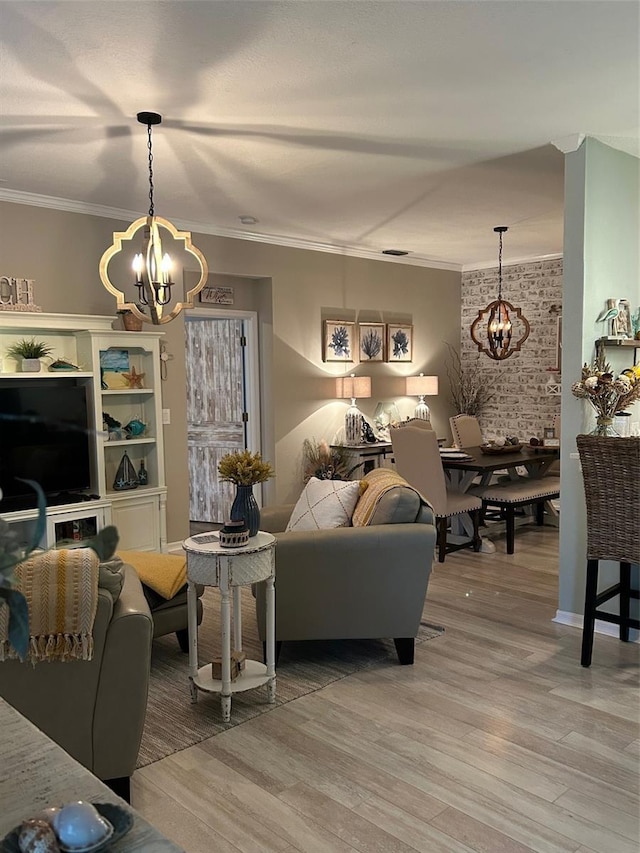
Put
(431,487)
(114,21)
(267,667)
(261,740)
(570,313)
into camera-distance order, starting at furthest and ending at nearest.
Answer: (431,487), (570,313), (267,667), (261,740), (114,21)

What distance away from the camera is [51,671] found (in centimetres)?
235

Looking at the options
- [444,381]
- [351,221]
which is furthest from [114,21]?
[444,381]

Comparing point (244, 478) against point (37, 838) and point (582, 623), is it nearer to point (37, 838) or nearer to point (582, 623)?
point (37, 838)

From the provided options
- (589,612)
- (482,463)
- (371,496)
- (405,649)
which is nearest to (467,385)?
(482,463)

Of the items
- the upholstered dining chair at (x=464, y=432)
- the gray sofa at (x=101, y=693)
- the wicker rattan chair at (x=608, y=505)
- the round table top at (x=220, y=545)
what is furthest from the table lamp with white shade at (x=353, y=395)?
the gray sofa at (x=101, y=693)

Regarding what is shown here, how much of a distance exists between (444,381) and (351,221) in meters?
3.03

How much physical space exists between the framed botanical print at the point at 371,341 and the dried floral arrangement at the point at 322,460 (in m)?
1.13

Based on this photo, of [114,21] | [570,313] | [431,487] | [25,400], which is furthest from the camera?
[431,487]

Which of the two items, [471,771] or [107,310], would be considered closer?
[471,771]

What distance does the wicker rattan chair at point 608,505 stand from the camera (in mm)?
3273

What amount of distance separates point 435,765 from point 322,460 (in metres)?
4.41

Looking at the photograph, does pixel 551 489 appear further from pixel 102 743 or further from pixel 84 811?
pixel 84 811

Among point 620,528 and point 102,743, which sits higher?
point 620,528

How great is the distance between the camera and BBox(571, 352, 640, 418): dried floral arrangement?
3.70m
